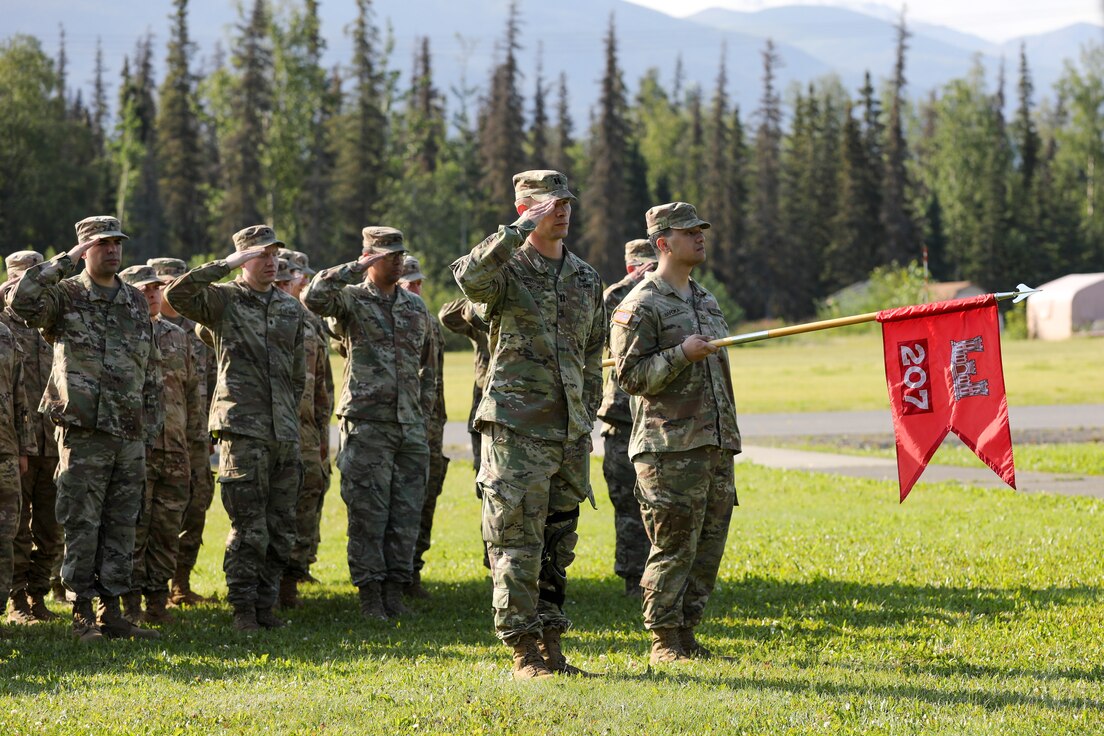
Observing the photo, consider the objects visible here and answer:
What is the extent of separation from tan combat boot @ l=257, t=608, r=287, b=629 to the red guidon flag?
4331 millimetres

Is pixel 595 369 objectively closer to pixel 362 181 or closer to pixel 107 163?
pixel 362 181

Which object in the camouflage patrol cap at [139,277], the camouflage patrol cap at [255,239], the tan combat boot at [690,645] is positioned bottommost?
the tan combat boot at [690,645]

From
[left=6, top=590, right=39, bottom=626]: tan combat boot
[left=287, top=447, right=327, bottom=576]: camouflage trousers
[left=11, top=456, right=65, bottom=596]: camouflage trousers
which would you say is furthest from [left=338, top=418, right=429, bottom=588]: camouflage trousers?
[left=6, top=590, right=39, bottom=626]: tan combat boot

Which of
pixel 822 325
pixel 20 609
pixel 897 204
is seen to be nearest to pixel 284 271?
pixel 20 609

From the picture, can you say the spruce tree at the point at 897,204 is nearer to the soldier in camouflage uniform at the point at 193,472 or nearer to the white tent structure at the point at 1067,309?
the white tent structure at the point at 1067,309

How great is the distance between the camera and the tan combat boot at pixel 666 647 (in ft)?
Result: 24.0

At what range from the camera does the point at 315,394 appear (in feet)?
35.7

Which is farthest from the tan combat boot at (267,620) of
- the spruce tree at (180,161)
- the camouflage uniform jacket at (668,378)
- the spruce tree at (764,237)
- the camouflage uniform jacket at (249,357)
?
the spruce tree at (764,237)

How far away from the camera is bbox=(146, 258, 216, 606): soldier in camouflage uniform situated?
1029cm

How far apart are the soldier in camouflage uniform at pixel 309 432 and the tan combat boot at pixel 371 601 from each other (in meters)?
0.89

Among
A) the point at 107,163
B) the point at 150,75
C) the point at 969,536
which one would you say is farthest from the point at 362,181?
the point at 969,536

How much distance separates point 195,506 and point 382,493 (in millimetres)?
1864

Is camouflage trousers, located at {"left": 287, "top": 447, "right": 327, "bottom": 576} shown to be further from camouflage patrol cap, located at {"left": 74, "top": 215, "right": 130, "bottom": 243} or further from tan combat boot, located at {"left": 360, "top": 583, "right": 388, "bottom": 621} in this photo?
camouflage patrol cap, located at {"left": 74, "top": 215, "right": 130, "bottom": 243}

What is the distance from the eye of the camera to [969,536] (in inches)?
472
